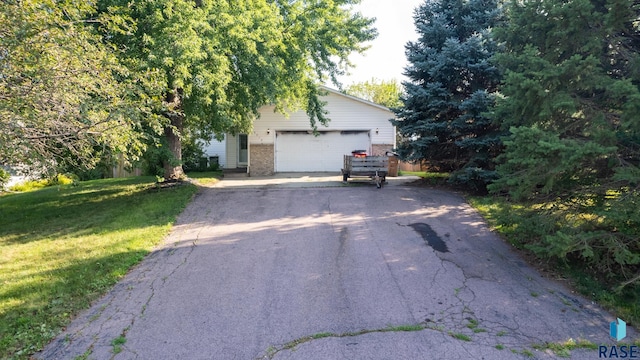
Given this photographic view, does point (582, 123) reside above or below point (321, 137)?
below

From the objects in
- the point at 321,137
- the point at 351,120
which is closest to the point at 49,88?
the point at 321,137

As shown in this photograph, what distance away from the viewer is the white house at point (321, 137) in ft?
60.5

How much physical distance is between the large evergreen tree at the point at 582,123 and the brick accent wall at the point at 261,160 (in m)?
13.1

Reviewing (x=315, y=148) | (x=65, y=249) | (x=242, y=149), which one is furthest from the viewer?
(x=242, y=149)

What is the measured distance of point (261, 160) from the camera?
18344 millimetres

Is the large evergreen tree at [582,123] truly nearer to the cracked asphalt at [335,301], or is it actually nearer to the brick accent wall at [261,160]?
the cracked asphalt at [335,301]

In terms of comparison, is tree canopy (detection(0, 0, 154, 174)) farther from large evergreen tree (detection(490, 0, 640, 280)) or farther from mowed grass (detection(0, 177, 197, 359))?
large evergreen tree (detection(490, 0, 640, 280))

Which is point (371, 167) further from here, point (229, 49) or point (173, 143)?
point (173, 143)

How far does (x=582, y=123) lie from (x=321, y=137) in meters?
13.6

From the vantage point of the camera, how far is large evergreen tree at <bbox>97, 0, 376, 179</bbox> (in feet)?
28.7

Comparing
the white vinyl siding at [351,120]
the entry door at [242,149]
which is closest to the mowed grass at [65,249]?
the white vinyl siding at [351,120]

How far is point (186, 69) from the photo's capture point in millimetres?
8898

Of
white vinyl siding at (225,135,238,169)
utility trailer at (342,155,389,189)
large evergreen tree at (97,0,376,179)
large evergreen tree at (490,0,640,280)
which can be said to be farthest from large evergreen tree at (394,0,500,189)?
white vinyl siding at (225,135,238,169)

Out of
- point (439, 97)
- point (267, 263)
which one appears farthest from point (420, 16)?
point (267, 263)
